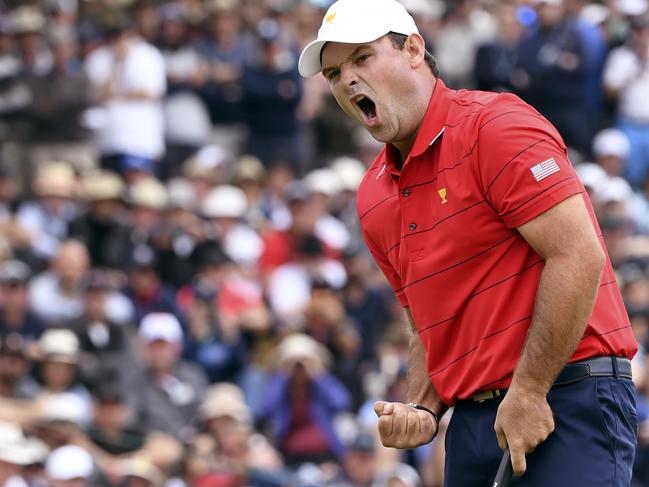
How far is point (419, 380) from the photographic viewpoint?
424cm

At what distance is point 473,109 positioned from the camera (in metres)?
3.82

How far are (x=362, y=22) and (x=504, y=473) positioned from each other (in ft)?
4.16

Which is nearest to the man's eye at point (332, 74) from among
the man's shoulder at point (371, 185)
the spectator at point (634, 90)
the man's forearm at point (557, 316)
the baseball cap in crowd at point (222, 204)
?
the man's shoulder at point (371, 185)

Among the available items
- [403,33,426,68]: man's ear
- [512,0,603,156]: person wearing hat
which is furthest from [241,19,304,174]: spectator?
[403,33,426,68]: man's ear

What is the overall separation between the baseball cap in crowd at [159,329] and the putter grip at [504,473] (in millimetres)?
6507

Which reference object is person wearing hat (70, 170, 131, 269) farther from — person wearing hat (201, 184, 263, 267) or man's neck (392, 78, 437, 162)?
man's neck (392, 78, 437, 162)

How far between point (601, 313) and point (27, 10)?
1011 cm

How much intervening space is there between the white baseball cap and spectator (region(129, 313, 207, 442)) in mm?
6010

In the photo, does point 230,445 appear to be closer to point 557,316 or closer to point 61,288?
point 61,288

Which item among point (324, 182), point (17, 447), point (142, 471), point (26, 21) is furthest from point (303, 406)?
point (26, 21)

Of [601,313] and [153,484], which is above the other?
[601,313]

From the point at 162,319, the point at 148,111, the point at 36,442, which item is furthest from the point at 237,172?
the point at 36,442

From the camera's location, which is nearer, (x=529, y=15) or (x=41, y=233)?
(x=41, y=233)

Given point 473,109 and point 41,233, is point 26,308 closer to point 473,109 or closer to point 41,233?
point 41,233
